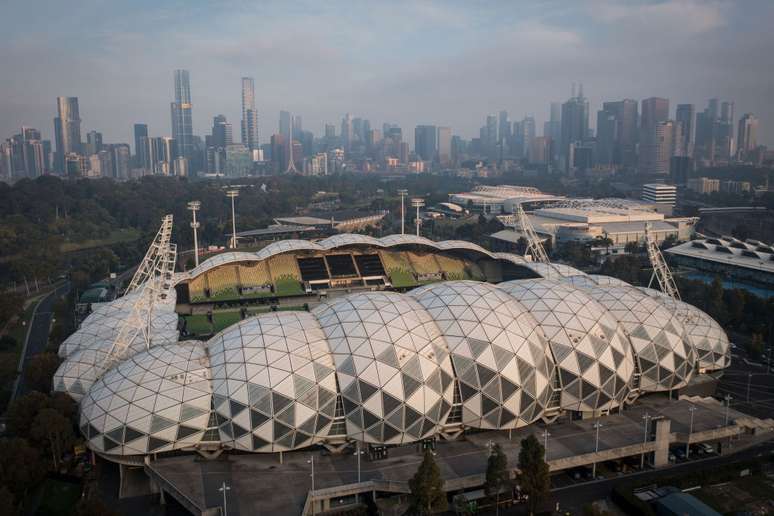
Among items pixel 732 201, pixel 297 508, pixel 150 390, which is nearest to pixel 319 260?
pixel 150 390

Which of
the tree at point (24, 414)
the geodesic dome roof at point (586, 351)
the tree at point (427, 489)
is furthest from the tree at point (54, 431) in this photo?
the geodesic dome roof at point (586, 351)

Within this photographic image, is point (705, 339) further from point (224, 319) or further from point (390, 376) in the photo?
point (224, 319)

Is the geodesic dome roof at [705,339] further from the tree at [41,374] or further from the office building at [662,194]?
the office building at [662,194]

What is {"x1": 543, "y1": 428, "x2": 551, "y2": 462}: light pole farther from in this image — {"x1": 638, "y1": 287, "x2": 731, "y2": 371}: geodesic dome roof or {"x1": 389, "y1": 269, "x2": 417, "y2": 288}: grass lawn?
{"x1": 389, "y1": 269, "x2": 417, "y2": 288}: grass lawn

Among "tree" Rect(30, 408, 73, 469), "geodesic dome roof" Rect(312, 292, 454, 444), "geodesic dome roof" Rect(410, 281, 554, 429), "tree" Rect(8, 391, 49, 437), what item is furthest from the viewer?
"geodesic dome roof" Rect(410, 281, 554, 429)

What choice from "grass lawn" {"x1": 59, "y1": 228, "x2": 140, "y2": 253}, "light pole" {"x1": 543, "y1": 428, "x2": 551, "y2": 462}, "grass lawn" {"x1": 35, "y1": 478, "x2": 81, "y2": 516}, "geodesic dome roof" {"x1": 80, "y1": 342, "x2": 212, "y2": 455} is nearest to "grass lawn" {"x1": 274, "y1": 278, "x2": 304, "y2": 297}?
"geodesic dome roof" {"x1": 80, "y1": 342, "x2": 212, "y2": 455}

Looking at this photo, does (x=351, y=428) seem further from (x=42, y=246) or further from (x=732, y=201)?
(x=732, y=201)

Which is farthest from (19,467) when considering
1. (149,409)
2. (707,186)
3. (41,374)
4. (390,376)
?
(707,186)
